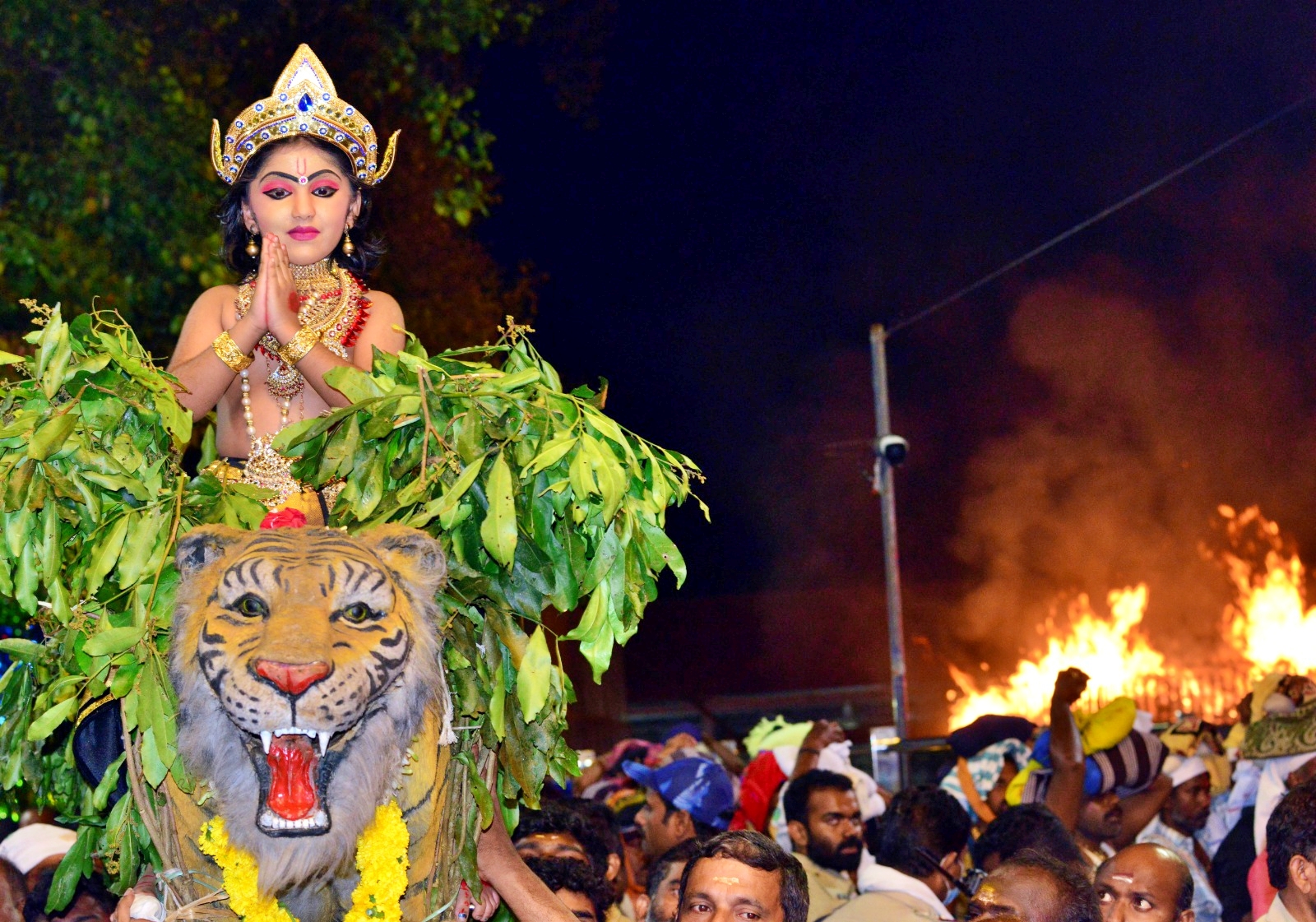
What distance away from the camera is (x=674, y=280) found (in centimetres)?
1659

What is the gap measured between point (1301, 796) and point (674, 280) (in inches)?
488

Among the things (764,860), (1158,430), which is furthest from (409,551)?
(1158,430)

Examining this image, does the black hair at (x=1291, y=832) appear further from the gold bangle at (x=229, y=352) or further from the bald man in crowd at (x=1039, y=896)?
the gold bangle at (x=229, y=352)

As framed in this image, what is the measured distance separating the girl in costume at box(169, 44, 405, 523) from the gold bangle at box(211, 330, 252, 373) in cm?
12

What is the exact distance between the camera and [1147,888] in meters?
4.88

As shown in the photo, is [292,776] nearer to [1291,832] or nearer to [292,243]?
[292,243]

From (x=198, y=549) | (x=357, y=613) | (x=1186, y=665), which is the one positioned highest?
(x=1186, y=665)

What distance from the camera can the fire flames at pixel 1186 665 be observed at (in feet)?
53.7

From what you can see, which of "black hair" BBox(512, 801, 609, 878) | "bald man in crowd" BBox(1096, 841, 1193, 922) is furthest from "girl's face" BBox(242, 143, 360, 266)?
"bald man in crowd" BBox(1096, 841, 1193, 922)

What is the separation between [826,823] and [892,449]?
5382 mm

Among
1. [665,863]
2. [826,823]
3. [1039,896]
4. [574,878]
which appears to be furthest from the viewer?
[826,823]

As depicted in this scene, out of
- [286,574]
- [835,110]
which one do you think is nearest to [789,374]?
[835,110]

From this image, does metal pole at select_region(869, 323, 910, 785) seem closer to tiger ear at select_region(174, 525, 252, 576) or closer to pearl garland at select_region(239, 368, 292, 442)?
pearl garland at select_region(239, 368, 292, 442)

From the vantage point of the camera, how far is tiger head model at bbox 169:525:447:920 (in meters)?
2.56
